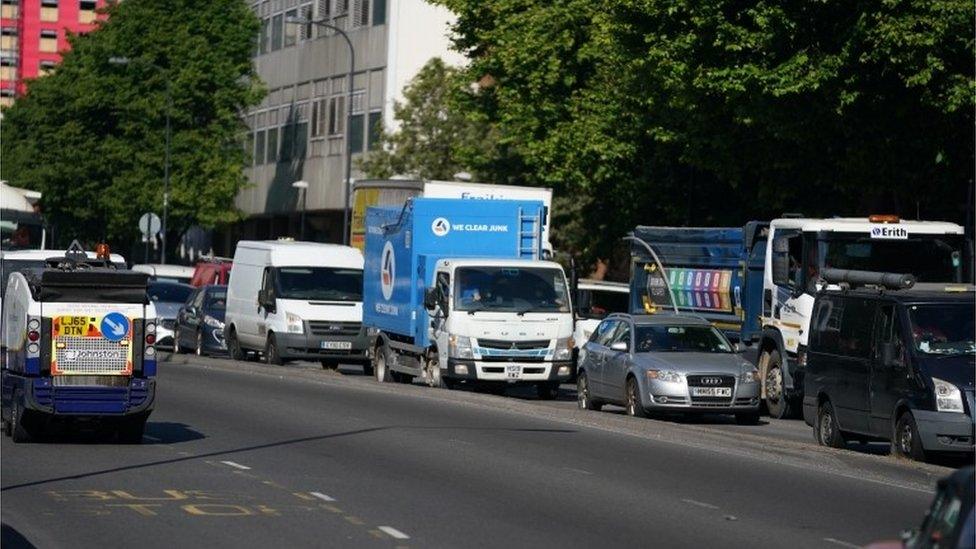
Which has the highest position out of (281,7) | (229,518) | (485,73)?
(281,7)

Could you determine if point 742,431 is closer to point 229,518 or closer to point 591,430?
point 591,430

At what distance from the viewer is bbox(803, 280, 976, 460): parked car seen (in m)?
20.8

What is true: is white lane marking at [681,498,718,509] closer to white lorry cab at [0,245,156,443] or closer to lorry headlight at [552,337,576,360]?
white lorry cab at [0,245,156,443]

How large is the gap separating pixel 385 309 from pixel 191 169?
46733 mm

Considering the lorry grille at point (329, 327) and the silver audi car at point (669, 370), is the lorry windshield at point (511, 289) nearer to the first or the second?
the silver audi car at point (669, 370)

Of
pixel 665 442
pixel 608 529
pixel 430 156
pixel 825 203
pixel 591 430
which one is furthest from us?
pixel 430 156

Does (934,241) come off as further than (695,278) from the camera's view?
No

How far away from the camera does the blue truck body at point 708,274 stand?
3272cm

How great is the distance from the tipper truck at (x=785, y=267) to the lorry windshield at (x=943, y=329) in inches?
137

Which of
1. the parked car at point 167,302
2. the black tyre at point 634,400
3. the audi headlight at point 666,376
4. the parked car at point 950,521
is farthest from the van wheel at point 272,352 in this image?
the parked car at point 950,521

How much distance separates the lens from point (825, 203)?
42.1 metres

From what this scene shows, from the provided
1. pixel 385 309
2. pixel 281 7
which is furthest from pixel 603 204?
Answer: pixel 281 7

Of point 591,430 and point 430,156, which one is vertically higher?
point 430,156

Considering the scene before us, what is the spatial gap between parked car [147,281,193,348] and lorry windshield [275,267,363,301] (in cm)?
1065
